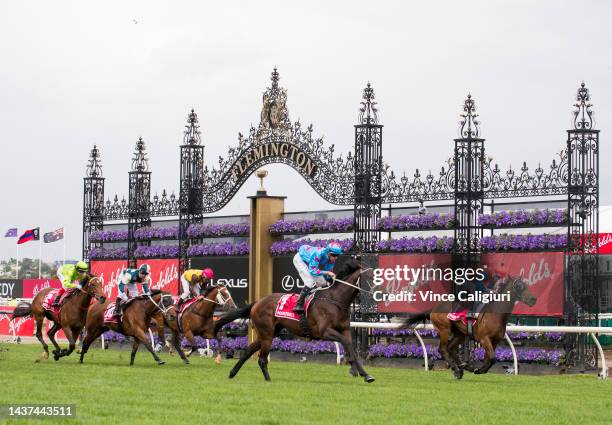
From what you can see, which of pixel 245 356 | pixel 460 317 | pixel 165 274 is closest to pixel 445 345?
pixel 460 317

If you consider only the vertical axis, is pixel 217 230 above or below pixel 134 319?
above

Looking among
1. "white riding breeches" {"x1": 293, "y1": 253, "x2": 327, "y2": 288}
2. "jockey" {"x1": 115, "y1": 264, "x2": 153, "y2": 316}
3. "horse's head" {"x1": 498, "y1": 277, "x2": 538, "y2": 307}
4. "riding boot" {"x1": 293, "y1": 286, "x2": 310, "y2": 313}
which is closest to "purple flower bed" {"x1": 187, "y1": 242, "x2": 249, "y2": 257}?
"jockey" {"x1": 115, "y1": 264, "x2": 153, "y2": 316}

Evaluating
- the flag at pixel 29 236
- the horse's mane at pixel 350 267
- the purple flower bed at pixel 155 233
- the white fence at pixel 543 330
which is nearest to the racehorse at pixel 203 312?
the white fence at pixel 543 330

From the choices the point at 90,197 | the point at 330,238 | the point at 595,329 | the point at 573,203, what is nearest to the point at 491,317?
the point at 595,329

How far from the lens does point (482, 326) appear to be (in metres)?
17.6

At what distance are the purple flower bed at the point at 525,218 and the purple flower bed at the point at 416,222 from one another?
642 mm

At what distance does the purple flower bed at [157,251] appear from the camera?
2622 cm

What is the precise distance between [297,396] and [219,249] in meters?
12.0

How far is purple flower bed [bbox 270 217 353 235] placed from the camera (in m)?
22.3

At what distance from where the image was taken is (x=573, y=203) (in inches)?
757

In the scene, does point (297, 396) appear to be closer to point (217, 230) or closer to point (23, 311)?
point (23, 311)

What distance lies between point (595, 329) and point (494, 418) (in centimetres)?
695

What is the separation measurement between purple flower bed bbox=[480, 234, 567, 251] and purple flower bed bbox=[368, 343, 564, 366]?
160 centimetres

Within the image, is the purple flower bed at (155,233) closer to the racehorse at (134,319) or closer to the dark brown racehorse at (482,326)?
the racehorse at (134,319)
